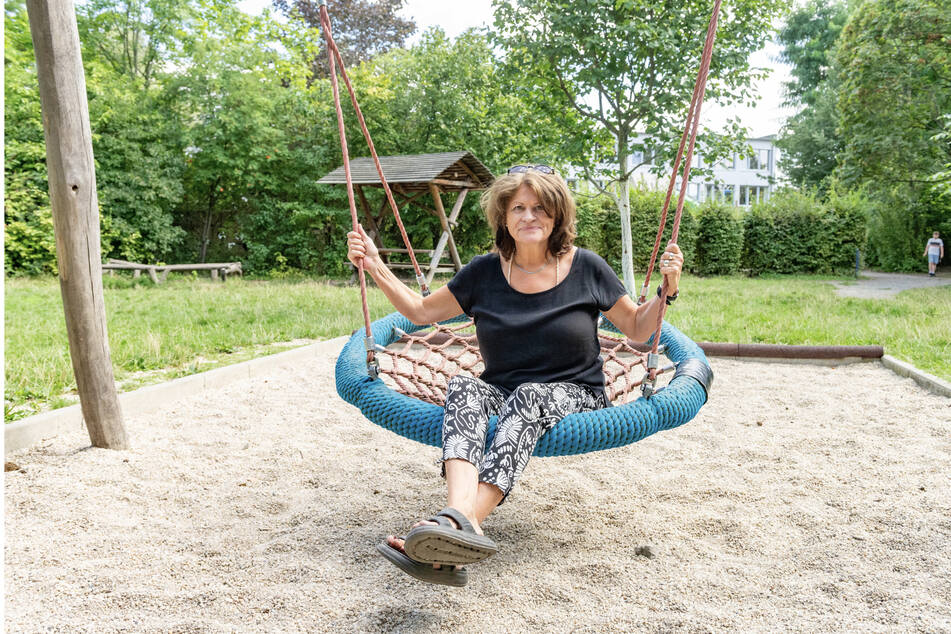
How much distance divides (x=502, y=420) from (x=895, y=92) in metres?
12.1

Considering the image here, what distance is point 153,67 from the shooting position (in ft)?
40.9

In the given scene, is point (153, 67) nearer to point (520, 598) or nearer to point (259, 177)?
point (259, 177)

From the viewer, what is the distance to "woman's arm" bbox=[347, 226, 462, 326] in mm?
2029

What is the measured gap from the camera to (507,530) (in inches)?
81.7

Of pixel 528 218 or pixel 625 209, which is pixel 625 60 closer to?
pixel 625 209

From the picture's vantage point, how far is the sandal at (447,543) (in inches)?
54.6

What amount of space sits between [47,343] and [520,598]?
13.3 ft

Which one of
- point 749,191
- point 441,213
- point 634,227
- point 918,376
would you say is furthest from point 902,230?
point 749,191

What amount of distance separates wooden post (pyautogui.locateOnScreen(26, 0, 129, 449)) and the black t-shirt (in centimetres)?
151

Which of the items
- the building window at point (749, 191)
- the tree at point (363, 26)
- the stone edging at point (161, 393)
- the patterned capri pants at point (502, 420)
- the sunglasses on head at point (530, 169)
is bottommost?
the stone edging at point (161, 393)

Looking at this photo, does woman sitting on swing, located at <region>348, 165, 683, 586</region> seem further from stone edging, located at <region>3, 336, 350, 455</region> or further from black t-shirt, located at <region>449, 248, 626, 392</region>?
stone edging, located at <region>3, 336, 350, 455</region>

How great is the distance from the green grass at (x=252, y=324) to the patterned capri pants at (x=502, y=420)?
2.25m

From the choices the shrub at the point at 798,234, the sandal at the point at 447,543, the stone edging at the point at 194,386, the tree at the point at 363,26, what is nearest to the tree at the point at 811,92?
the shrub at the point at 798,234

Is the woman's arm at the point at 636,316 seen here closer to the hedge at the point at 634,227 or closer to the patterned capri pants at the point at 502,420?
the patterned capri pants at the point at 502,420
